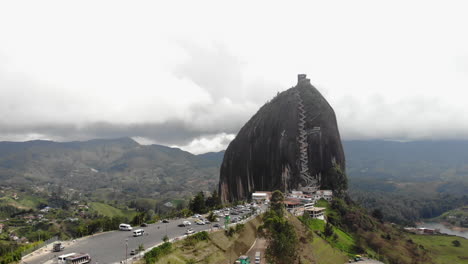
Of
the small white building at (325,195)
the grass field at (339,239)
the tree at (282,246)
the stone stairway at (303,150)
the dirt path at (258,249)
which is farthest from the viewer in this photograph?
the stone stairway at (303,150)

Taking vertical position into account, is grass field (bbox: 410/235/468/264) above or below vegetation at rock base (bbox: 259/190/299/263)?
below

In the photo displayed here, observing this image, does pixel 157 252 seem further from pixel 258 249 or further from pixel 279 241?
pixel 258 249

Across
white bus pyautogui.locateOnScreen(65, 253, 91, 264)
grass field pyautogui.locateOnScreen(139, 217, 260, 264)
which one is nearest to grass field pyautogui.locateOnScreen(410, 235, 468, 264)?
grass field pyautogui.locateOnScreen(139, 217, 260, 264)

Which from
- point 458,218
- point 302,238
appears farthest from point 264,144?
point 458,218

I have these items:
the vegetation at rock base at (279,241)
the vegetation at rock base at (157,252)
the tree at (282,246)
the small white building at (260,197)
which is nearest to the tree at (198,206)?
the vegetation at rock base at (279,241)

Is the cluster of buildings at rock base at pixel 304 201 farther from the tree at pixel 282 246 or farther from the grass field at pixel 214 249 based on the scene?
the tree at pixel 282 246

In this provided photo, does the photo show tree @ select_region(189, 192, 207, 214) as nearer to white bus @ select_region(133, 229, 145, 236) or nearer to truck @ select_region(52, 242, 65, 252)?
white bus @ select_region(133, 229, 145, 236)

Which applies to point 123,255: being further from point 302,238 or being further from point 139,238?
point 302,238
